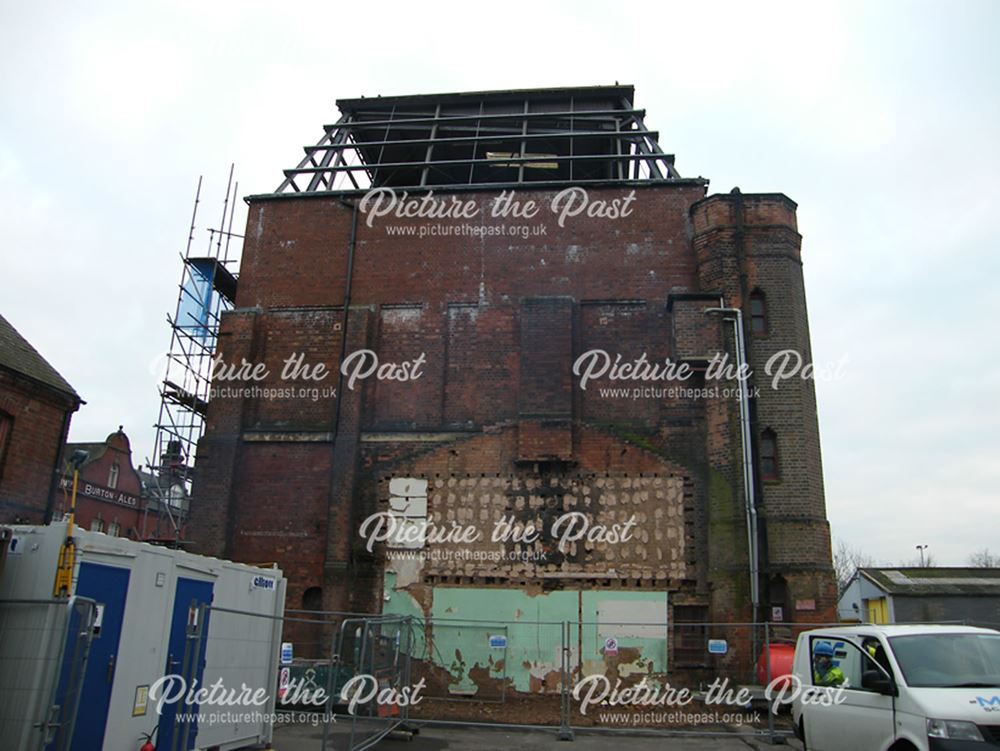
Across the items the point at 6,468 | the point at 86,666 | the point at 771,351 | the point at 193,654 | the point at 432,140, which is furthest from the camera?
the point at 432,140

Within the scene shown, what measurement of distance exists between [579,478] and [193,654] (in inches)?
433

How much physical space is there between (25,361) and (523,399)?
36.3ft

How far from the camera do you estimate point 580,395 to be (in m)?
19.3

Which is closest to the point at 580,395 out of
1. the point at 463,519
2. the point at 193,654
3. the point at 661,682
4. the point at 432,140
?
the point at 463,519

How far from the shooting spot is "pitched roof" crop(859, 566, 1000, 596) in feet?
94.8

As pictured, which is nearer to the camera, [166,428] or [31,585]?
[31,585]

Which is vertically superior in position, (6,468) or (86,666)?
(6,468)

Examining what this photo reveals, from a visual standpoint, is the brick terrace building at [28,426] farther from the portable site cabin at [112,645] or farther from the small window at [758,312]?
the small window at [758,312]

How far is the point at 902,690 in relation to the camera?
7.90 m

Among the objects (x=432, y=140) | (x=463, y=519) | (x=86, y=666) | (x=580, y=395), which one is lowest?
(x=86, y=666)

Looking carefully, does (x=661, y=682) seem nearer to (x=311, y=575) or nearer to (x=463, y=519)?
(x=463, y=519)

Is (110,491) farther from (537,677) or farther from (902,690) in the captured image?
(902,690)

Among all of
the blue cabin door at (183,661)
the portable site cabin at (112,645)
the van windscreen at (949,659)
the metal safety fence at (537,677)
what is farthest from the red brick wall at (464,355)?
the blue cabin door at (183,661)

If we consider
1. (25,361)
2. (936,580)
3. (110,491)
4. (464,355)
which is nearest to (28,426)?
(25,361)
